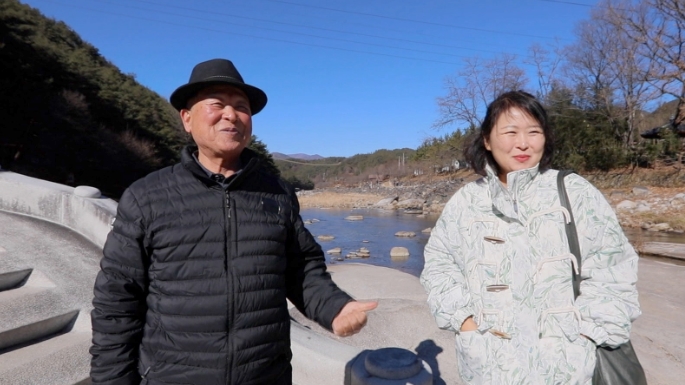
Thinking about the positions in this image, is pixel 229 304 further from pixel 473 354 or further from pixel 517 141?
pixel 517 141

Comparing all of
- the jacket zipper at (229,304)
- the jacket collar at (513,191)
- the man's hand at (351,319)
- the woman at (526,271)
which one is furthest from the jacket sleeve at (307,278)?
the jacket collar at (513,191)

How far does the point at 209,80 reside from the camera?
5.13 feet

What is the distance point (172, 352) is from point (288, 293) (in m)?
0.53

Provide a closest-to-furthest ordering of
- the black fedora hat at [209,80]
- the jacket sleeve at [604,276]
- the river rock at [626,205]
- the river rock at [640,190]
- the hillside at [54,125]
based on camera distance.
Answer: the jacket sleeve at [604,276] → the black fedora hat at [209,80] → the river rock at [626,205] → the hillside at [54,125] → the river rock at [640,190]

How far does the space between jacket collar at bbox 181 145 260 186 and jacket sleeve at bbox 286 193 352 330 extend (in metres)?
0.24

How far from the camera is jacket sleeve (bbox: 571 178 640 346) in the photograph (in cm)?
144

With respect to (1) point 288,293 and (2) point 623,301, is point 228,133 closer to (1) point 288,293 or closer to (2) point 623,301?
(1) point 288,293

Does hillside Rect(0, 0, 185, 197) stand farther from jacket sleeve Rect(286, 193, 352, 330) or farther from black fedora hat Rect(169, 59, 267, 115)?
jacket sleeve Rect(286, 193, 352, 330)

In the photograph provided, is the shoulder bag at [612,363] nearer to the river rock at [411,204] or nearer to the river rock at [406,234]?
the river rock at [406,234]

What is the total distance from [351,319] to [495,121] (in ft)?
3.32

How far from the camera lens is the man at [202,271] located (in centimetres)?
147

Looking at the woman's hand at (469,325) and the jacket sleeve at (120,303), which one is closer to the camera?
the jacket sleeve at (120,303)

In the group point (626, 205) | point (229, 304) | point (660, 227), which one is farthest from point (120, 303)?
point (626, 205)

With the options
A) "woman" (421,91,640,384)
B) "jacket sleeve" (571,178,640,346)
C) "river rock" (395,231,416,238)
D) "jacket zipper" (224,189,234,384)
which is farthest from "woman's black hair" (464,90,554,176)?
"river rock" (395,231,416,238)
